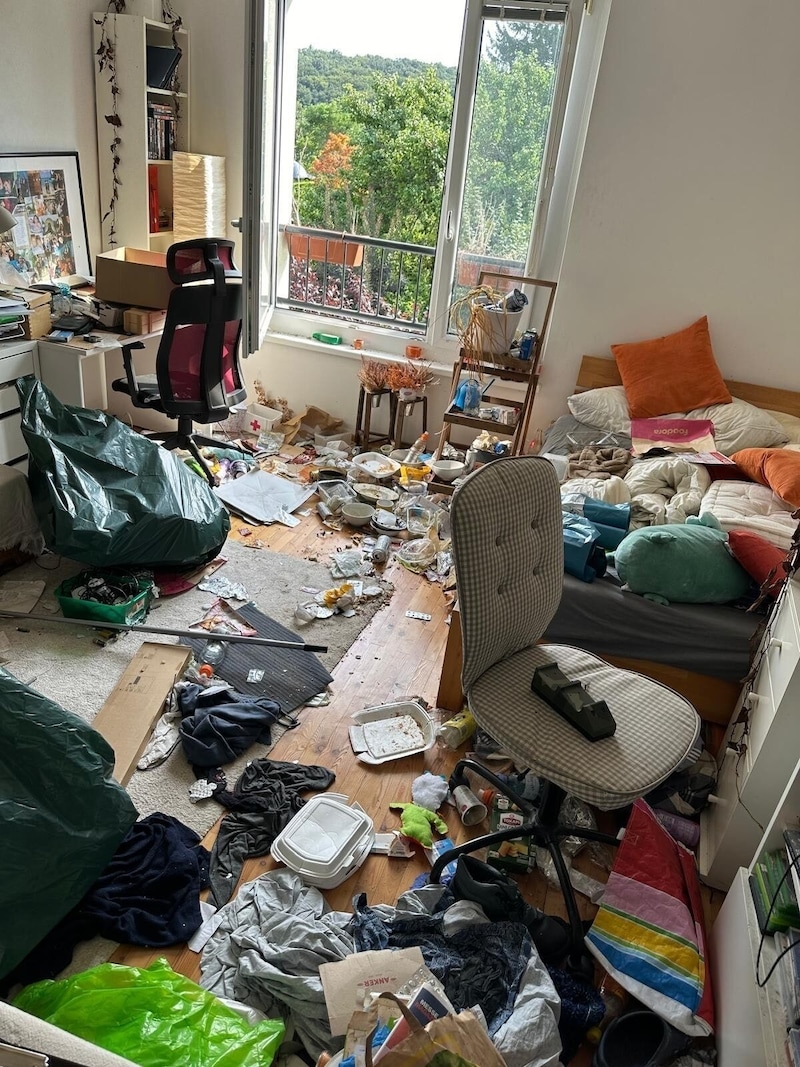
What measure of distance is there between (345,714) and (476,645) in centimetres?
88

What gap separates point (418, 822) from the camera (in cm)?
197

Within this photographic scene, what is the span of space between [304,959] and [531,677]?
2.55ft

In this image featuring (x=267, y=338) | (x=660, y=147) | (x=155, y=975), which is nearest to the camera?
(x=155, y=975)

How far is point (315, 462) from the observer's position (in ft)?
13.5

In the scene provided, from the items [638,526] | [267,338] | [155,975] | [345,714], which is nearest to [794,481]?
[638,526]

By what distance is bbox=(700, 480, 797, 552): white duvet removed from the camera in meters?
2.48

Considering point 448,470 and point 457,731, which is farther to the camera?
point 448,470

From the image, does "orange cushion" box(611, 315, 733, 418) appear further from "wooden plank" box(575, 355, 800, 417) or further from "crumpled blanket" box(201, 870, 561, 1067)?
"crumpled blanket" box(201, 870, 561, 1067)

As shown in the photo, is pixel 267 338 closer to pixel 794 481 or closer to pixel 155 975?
pixel 794 481

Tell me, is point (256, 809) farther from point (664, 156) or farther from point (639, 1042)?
point (664, 156)

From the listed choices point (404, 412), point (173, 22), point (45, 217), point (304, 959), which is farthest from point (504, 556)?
point (173, 22)

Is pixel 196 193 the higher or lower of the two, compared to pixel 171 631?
higher

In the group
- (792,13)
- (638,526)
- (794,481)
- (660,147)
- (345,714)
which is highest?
(792,13)

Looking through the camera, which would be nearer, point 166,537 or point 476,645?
point 476,645
